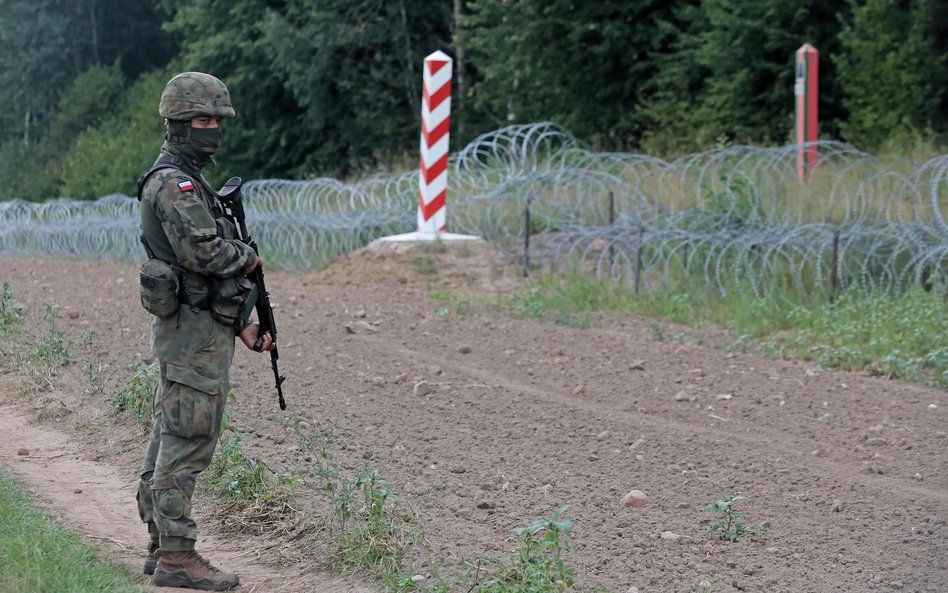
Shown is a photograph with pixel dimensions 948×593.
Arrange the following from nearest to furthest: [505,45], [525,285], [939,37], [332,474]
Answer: [332,474], [525,285], [939,37], [505,45]

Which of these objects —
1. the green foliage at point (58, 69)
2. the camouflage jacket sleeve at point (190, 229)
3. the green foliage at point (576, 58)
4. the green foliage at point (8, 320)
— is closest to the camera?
the camouflage jacket sleeve at point (190, 229)

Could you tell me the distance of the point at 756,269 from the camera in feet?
40.7

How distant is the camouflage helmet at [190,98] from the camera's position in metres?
4.77

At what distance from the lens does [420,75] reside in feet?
100

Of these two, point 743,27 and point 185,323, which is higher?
point 743,27

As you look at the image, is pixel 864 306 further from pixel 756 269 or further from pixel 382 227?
pixel 382 227

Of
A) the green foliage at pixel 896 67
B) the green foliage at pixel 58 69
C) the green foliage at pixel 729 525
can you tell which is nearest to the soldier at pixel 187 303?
the green foliage at pixel 729 525

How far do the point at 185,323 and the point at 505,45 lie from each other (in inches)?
822

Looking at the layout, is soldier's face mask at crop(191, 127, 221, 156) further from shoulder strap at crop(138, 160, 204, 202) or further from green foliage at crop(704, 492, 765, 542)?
green foliage at crop(704, 492, 765, 542)

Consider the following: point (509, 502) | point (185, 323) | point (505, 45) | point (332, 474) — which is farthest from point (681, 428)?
point (505, 45)

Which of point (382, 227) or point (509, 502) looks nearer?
point (509, 502)

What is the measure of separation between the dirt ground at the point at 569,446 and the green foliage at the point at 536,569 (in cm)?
25

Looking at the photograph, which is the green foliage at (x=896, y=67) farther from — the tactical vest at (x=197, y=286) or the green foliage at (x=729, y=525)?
the tactical vest at (x=197, y=286)

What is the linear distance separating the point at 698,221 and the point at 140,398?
7241mm
